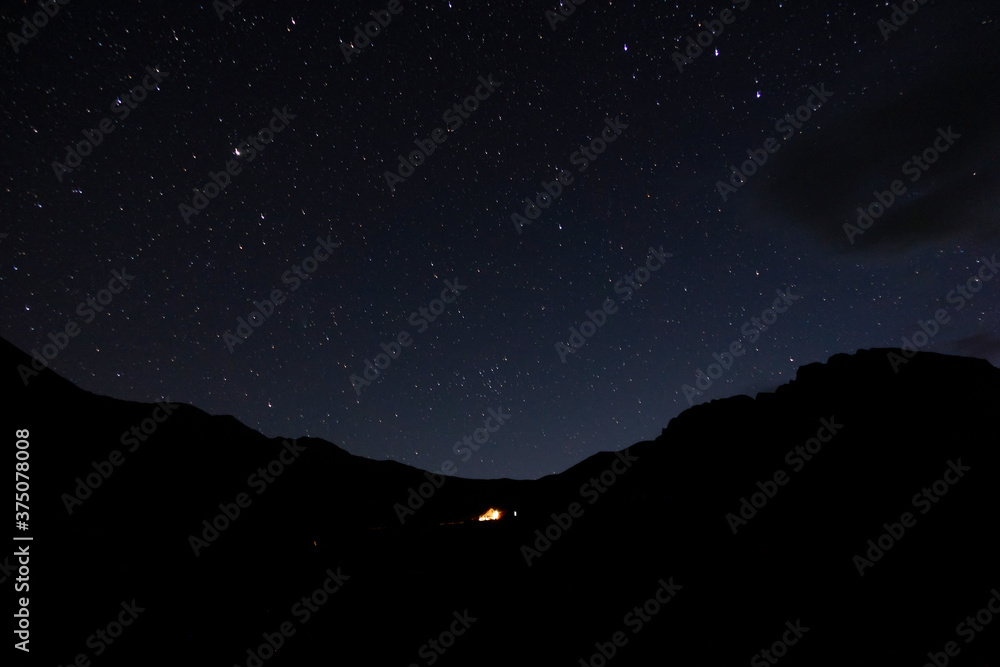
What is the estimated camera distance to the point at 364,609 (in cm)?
767

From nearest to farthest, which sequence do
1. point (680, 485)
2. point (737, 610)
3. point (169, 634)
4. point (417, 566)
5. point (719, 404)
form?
point (169, 634) < point (417, 566) < point (737, 610) < point (680, 485) < point (719, 404)

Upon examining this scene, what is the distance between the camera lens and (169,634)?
24.5 ft

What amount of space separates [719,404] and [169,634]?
75.3 feet

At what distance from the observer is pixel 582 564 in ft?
30.4

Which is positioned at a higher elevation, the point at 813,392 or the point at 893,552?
the point at 813,392

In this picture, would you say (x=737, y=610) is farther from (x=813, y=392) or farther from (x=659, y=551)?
(x=813, y=392)

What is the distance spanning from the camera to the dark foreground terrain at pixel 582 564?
7344 mm

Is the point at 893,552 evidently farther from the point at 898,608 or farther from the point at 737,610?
the point at 737,610

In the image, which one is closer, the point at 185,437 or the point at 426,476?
the point at 185,437

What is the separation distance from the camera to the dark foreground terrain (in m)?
7.34

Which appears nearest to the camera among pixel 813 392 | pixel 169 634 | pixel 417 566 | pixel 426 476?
pixel 169 634

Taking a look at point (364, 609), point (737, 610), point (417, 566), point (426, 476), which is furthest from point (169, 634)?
point (426, 476)

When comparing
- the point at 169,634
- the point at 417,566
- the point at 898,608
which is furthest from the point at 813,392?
the point at 169,634

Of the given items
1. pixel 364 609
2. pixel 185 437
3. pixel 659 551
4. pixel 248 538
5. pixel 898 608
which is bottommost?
pixel 898 608
